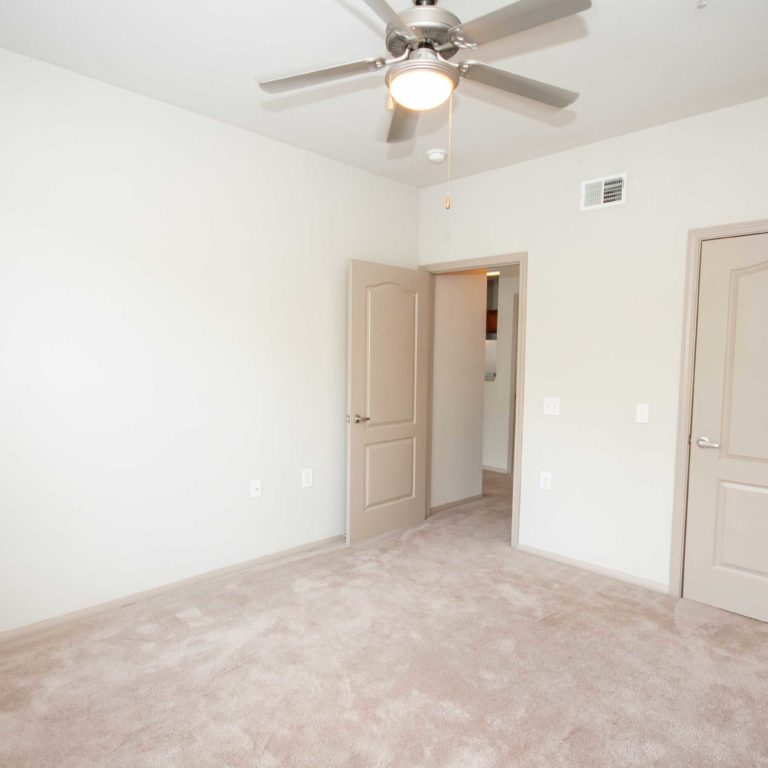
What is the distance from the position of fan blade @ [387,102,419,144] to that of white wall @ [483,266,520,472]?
415 cm

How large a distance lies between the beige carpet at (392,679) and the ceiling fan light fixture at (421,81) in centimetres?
226

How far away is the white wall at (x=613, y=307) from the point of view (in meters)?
3.06

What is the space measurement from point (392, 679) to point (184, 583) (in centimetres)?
152

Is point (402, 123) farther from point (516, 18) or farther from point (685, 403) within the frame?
point (685, 403)

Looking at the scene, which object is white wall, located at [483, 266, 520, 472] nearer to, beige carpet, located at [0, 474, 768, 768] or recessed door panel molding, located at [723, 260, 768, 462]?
beige carpet, located at [0, 474, 768, 768]

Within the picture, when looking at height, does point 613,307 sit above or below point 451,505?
above

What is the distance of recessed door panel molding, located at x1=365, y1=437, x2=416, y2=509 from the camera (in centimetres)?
408

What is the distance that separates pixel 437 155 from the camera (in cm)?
364

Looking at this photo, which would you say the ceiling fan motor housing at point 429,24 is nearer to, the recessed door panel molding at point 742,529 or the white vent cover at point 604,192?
the white vent cover at point 604,192

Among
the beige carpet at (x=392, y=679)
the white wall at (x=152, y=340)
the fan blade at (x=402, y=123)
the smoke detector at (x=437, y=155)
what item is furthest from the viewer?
the smoke detector at (x=437, y=155)

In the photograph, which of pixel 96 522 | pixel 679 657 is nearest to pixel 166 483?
pixel 96 522

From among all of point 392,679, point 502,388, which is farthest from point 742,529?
point 502,388

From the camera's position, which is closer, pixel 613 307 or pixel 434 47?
pixel 434 47

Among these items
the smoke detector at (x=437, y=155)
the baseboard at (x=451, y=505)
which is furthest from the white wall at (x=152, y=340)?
the baseboard at (x=451, y=505)
